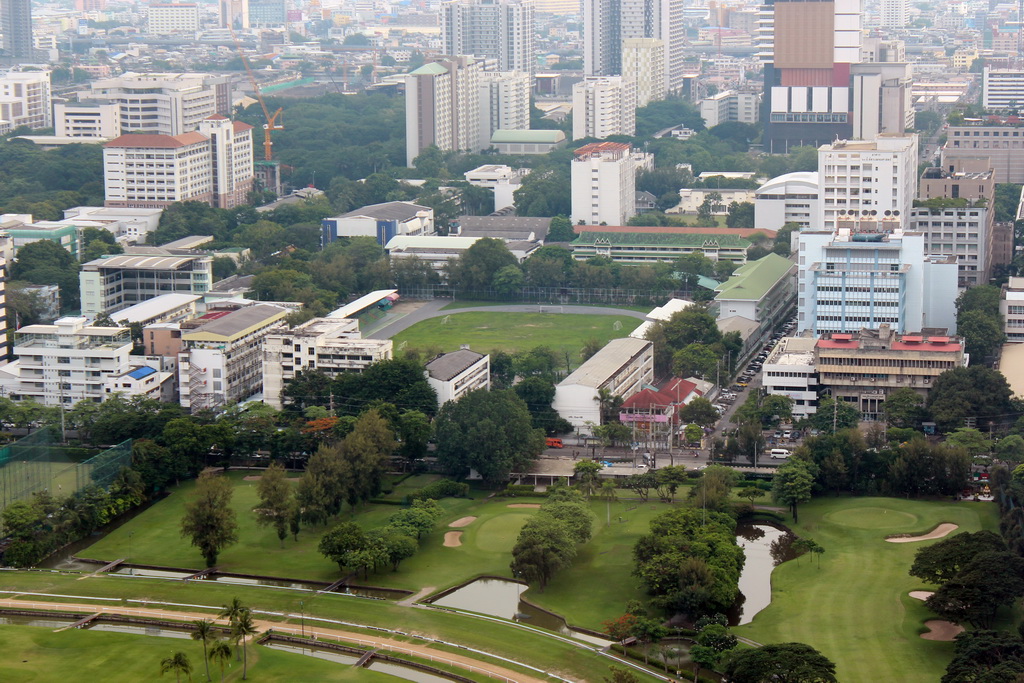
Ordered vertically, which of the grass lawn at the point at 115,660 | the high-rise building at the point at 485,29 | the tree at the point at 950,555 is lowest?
the grass lawn at the point at 115,660

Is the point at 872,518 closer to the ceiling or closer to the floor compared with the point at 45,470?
closer to the floor

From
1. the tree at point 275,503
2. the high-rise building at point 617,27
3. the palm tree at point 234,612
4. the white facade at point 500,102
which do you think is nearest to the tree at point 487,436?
the tree at point 275,503

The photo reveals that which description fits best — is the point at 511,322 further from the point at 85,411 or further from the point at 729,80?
the point at 729,80

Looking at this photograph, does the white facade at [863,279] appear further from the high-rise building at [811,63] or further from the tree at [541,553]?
the high-rise building at [811,63]

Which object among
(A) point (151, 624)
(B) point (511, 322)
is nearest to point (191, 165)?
(B) point (511, 322)

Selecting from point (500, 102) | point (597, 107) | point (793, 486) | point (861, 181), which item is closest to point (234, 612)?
point (793, 486)

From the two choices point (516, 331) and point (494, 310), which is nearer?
point (516, 331)

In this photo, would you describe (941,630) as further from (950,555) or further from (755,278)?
(755,278)
